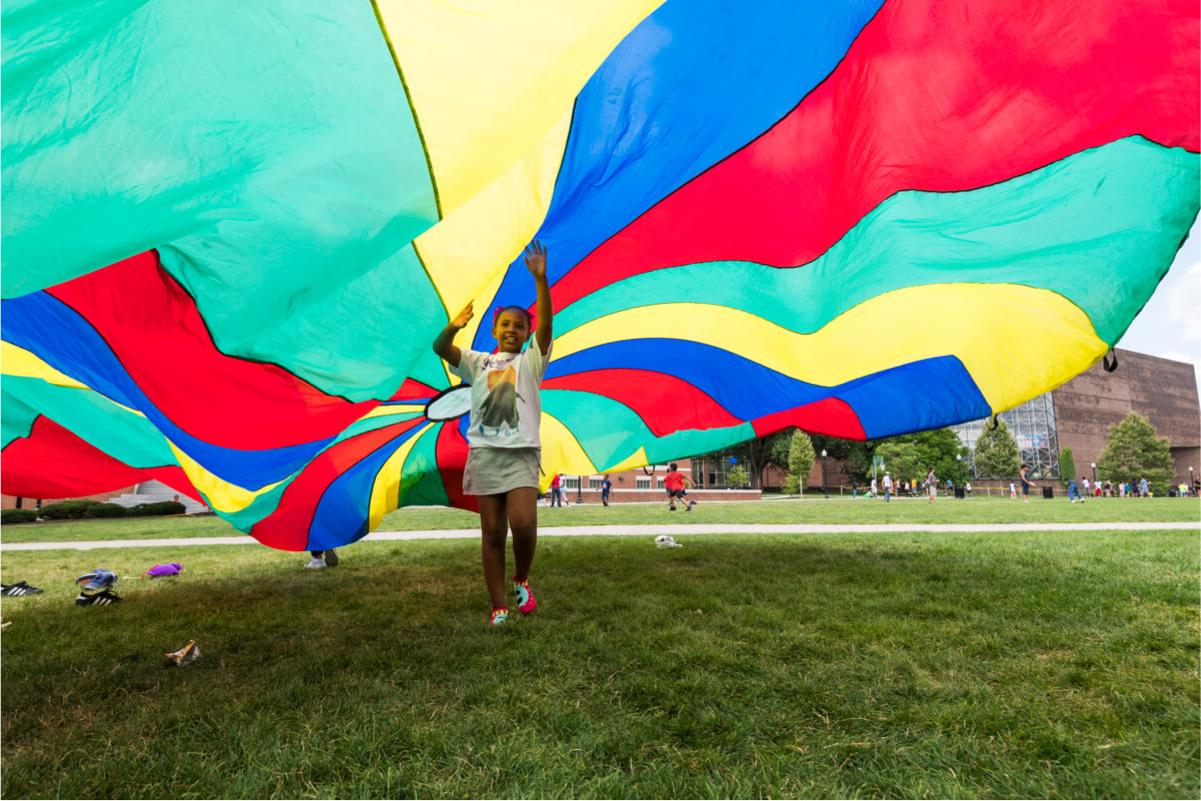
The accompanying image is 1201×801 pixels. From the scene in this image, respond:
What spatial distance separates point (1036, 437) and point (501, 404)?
7512 centimetres

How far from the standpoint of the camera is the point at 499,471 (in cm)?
298

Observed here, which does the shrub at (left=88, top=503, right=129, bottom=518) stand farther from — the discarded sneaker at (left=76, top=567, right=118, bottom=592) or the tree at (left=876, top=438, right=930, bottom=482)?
the tree at (left=876, top=438, right=930, bottom=482)

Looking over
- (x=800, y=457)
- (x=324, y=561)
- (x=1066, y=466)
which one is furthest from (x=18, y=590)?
(x=1066, y=466)

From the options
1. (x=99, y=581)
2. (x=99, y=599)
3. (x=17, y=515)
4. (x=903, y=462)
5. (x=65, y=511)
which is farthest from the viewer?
(x=903, y=462)

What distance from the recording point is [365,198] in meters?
2.01

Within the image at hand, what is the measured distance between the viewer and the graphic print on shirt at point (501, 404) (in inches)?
117

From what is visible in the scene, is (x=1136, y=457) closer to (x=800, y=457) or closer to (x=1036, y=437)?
(x=1036, y=437)

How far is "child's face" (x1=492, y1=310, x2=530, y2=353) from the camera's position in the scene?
3121mm

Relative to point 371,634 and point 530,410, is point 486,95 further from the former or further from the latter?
point 371,634

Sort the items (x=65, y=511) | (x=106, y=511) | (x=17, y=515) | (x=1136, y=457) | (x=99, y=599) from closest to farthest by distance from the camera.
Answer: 1. (x=99, y=599)
2. (x=17, y=515)
3. (x=65, y=511)
4. (x=106, y=511)
5. (x=1136, y=457)

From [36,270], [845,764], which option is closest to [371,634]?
[36,270]

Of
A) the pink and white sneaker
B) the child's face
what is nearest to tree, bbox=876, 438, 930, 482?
the pink and white sneaker

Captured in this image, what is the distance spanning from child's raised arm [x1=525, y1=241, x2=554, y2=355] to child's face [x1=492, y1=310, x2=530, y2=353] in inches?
8.9

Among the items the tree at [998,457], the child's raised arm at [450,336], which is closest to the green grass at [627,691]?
the child's raised arm at [450,336]
